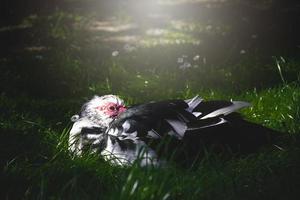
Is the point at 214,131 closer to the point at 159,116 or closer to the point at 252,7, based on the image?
the point at 159,116

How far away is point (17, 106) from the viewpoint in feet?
18.9

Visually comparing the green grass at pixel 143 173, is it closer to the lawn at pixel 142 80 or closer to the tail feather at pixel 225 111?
the lawn at pixel 142 80

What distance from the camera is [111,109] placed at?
4.84 metres

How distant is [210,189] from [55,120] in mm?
2287

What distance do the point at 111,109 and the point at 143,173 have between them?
1.52 m

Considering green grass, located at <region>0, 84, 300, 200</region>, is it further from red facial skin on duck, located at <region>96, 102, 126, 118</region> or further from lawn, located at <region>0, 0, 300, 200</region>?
red facial skin on duck, located at <region>96, 102, 126, 118</region>

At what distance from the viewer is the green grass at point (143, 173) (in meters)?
3.39

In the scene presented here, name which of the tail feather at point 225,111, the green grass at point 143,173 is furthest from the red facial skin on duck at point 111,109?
the tail feather at point 225,111

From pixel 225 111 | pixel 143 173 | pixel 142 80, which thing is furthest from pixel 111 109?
pixel 142 80

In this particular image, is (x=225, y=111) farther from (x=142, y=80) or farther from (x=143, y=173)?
(x=142, y=80)

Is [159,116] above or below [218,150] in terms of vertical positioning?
above

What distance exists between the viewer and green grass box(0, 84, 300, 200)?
11.1 feet

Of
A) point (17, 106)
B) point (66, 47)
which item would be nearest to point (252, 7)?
point (66, 47)

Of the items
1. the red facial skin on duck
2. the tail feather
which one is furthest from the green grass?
the red facial skin on duck
